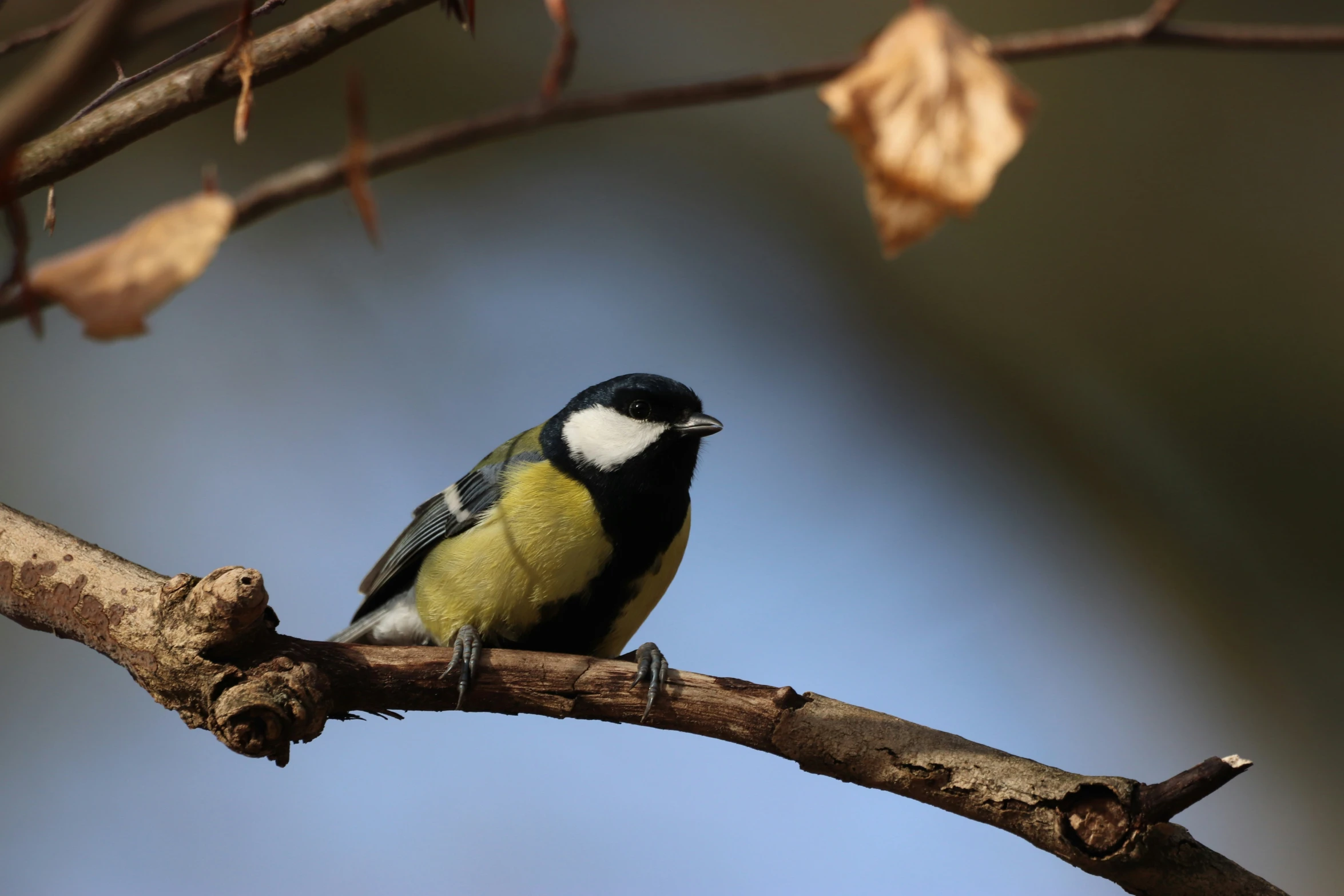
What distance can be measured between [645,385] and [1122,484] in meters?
2.56

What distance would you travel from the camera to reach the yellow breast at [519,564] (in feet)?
6.85

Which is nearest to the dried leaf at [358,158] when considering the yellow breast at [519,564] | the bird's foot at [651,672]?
the bird's foot at [651,672]

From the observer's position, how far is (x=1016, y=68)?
3.10 metres

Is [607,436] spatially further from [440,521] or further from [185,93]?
[185,93]

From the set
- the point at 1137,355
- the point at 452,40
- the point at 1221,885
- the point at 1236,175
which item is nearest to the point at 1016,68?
the point at 1236,175

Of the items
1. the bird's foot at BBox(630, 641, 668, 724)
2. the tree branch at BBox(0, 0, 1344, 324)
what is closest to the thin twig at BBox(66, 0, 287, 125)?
the tree branch at BBox(0, 0, 1344, 324)

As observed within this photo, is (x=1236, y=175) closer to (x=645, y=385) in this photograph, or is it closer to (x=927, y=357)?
(x=927, y=357)

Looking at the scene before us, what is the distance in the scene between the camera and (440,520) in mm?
2363

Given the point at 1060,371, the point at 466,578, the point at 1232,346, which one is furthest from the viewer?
the point at 1060,371

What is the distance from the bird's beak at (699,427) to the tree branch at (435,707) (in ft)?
2.29

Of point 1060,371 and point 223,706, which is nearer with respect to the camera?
point 223,706

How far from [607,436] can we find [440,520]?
0.42 meters

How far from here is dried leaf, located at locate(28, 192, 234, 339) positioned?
514mm

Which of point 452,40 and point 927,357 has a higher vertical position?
point 452,40
